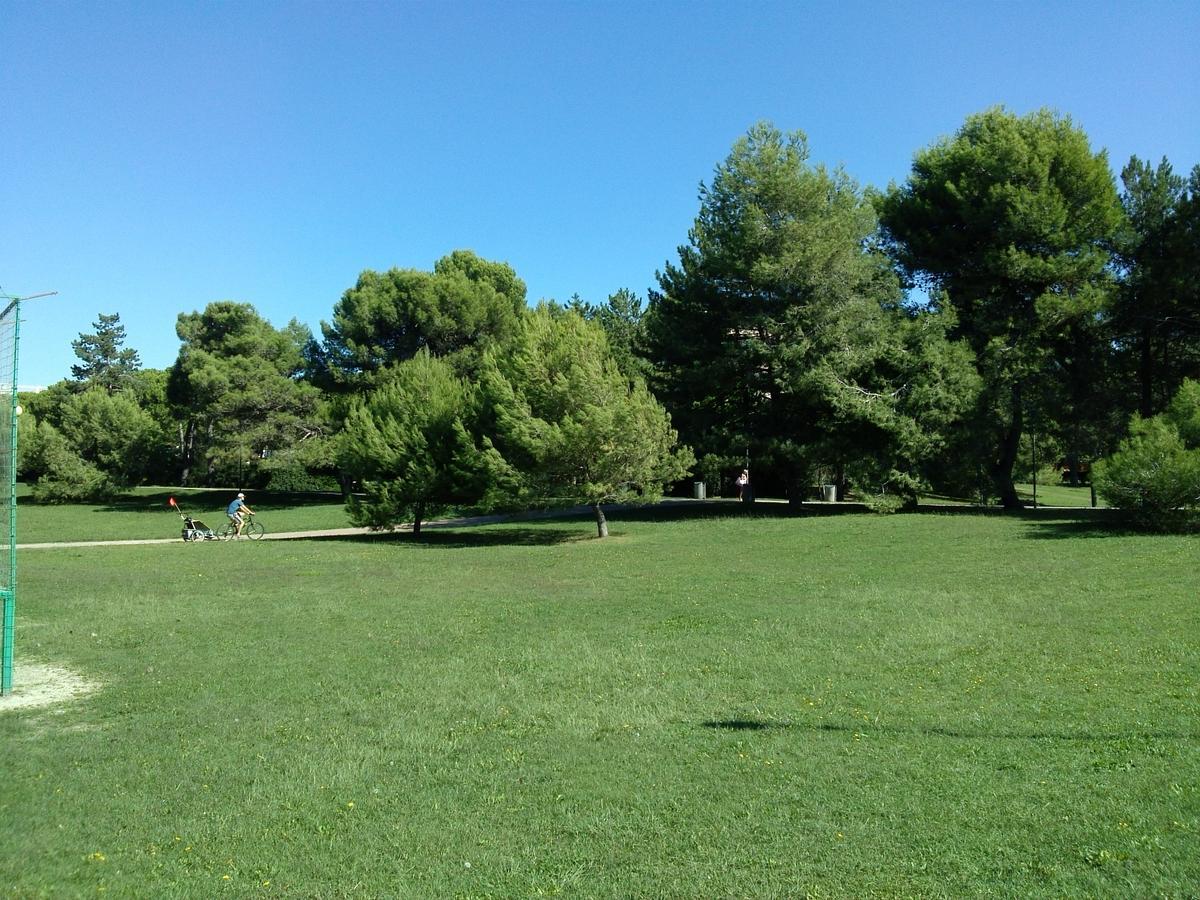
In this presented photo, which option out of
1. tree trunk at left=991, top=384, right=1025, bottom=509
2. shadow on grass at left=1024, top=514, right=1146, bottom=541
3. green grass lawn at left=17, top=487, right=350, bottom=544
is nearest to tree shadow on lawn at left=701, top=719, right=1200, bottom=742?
shadow on grass at left=1024, top=514, right=1146, bottom=541

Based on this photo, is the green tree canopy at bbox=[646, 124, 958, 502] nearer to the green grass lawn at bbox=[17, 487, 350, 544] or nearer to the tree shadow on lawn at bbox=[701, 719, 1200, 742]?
the green grass lawn at bbox=[17, 487, 350, 544]

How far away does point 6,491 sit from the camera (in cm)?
1076

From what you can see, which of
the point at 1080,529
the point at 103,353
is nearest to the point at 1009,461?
→ the point at 1080,529

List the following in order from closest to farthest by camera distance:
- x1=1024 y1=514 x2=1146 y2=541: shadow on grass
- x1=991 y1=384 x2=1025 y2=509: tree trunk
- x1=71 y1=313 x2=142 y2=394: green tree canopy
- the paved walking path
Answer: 1. x1=1024 y1=514 x2=1146 y2=541: shadow on grass
2. the paved walking path
3. x1=991 y1=384 x2=1025 y2=509: tree trunk
4. x1=71 y1=313 x2=142 y2=394: green tree canopy

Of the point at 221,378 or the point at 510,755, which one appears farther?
the point at 221,378

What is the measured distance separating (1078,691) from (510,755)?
568 centimetres

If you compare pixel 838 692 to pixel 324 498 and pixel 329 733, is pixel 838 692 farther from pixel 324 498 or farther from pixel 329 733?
pixel 324 498

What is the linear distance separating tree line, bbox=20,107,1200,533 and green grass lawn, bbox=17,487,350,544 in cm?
819

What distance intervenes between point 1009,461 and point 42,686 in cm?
3479

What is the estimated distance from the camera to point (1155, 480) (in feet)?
75.7

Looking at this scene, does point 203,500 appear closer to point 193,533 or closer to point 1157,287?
point 193,533

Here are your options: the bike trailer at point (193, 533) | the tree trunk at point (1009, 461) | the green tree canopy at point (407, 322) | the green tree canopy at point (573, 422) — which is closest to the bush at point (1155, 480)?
the tree trunk at point (1009, 461)

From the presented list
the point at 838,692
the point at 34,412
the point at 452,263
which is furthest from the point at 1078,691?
the point at 34,412

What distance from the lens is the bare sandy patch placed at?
10.0 metres
